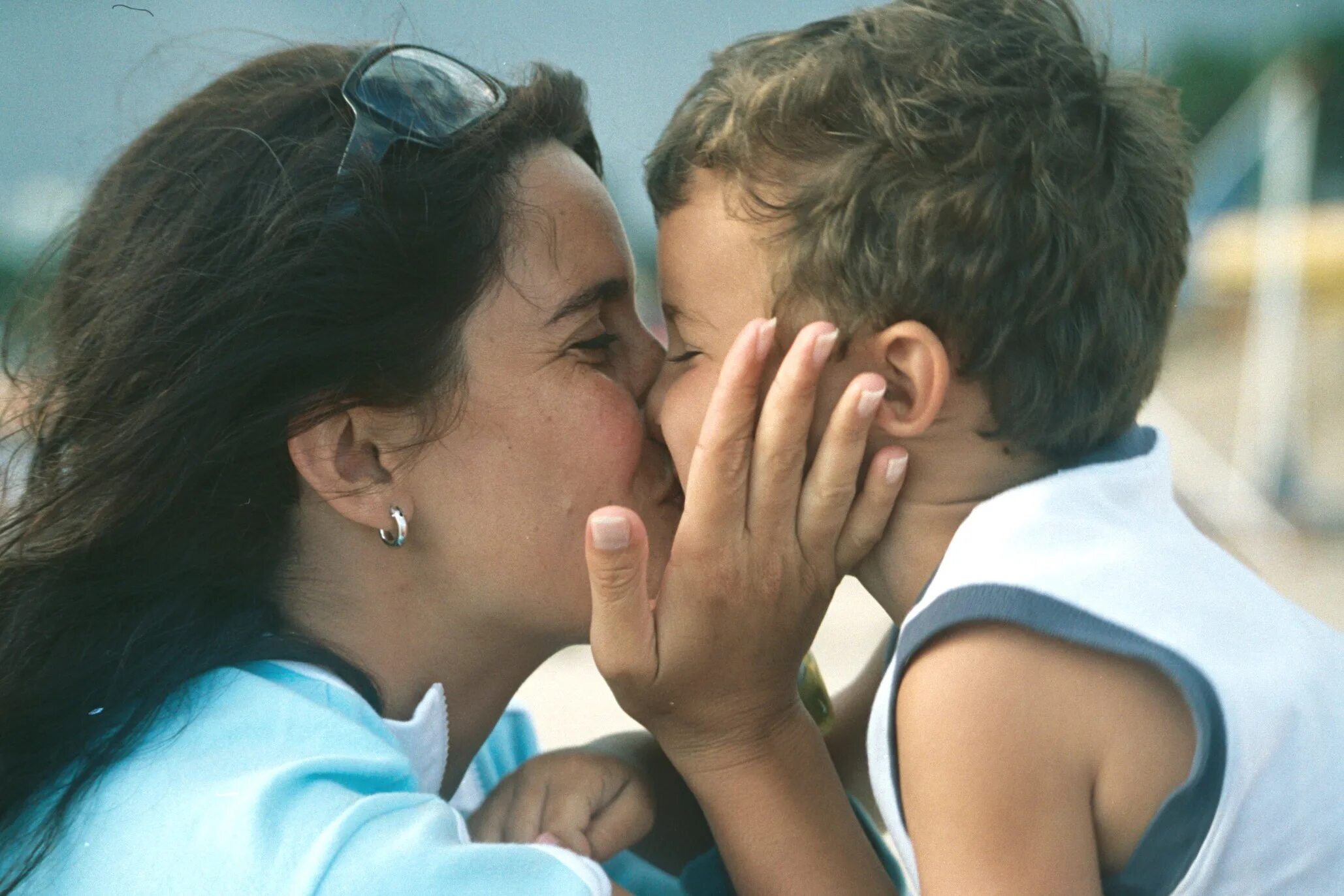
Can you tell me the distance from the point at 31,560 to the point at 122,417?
8.2 inches

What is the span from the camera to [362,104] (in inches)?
66.1

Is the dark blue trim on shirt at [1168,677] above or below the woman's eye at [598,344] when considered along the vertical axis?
below

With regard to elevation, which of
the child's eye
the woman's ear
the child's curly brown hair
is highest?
the child's curly brown hair

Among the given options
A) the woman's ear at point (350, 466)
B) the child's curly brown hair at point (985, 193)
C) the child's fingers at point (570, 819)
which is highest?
the child's curly brown hair at point (985, 193)

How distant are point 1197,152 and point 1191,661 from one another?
118 cm

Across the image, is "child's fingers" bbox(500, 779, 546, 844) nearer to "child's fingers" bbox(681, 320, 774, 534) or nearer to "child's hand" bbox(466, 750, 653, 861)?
"child's hand" bbox(466, 750, 653, 861)

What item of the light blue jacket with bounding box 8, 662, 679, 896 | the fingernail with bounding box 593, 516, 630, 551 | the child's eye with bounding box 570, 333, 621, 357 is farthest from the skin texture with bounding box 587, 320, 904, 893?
the light blue jacket with bounding box 8, 662, 679, 896

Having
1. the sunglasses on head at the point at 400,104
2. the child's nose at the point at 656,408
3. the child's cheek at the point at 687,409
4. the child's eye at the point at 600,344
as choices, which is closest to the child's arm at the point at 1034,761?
the child's cheek at the point at 687,409

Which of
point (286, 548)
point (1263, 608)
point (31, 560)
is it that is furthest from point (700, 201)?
point (31, 560)

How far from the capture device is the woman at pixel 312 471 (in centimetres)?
140

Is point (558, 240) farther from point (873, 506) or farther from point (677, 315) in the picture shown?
point (873, 506)

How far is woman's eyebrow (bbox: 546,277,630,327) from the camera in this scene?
1819 mm

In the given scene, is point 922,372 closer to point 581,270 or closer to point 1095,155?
point 1095,155

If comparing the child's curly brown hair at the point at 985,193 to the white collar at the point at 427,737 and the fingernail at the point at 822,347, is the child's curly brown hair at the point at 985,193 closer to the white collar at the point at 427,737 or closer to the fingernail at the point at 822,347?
the fingernail at the point at 822,347
